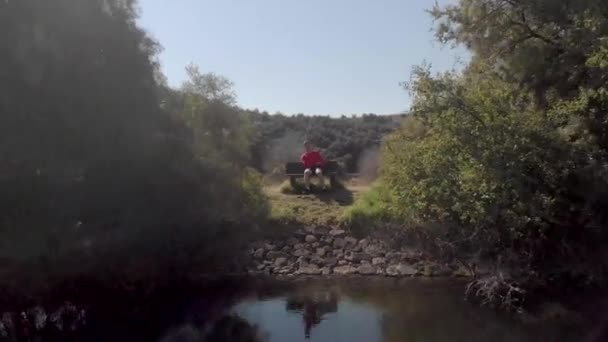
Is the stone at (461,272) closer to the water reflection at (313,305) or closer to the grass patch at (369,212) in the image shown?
the grass patch at (369,212)

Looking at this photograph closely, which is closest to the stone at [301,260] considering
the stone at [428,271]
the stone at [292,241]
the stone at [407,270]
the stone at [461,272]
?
the stone at [292,241]

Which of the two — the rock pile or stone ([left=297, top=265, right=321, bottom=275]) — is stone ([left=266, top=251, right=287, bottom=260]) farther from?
Result: stone ([left=297, top=265, right=321, bottom=275])

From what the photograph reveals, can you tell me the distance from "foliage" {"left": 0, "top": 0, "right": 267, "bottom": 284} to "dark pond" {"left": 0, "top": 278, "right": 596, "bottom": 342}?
115 cm

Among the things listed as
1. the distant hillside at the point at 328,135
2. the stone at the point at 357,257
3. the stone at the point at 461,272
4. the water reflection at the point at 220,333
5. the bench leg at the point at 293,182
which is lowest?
the water reflection at the point at 220,333

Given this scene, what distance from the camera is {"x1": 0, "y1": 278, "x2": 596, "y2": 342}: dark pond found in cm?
1259

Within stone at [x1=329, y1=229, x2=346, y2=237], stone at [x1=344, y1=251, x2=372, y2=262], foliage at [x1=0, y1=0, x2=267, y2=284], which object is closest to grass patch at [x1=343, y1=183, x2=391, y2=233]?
stone at [x1=329, y1=229, x2=346, y2=237]

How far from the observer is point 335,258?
18312mm

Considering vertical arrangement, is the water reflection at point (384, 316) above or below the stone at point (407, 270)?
below

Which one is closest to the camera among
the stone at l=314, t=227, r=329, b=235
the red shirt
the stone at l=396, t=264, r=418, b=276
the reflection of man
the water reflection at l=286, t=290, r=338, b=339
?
the reflection of man

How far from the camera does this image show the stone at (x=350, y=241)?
1895 cm

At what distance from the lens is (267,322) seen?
45.3 feet

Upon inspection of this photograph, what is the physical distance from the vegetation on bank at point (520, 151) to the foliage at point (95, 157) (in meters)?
5.14

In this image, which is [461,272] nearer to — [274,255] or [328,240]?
[328,240]

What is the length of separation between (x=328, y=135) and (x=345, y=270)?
3066 cm
